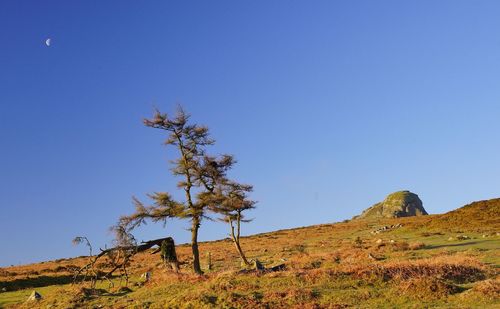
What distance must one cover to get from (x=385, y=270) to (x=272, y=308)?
676 cm

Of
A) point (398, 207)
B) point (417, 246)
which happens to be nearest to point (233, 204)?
point (417, 246)

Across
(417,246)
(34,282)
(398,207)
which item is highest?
(398,207)

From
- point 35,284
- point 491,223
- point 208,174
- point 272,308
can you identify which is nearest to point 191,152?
point 208,174

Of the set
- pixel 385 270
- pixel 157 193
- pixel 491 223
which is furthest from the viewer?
pixel 491 223

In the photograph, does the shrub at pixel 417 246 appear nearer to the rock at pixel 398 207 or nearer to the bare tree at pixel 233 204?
the bare tree at pixel 233 204

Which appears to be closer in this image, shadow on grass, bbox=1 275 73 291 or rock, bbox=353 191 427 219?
shadow on grass, bbox=1 275 73 291

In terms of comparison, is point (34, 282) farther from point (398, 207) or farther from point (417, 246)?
point (398, 207)

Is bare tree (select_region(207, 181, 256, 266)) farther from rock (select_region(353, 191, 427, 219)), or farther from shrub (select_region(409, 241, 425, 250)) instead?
rock (select_region(353, 191, 427, 219))

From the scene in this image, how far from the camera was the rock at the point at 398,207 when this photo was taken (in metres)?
99.8

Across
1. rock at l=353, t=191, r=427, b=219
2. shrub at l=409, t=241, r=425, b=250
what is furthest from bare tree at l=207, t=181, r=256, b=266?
rock at l=353, t=191, r=427, b=219

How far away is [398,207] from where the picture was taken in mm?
100625

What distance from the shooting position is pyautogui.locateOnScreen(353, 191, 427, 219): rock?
327ft

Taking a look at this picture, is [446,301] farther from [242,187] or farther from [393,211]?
[393,211]

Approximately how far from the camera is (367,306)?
55.6 feet
